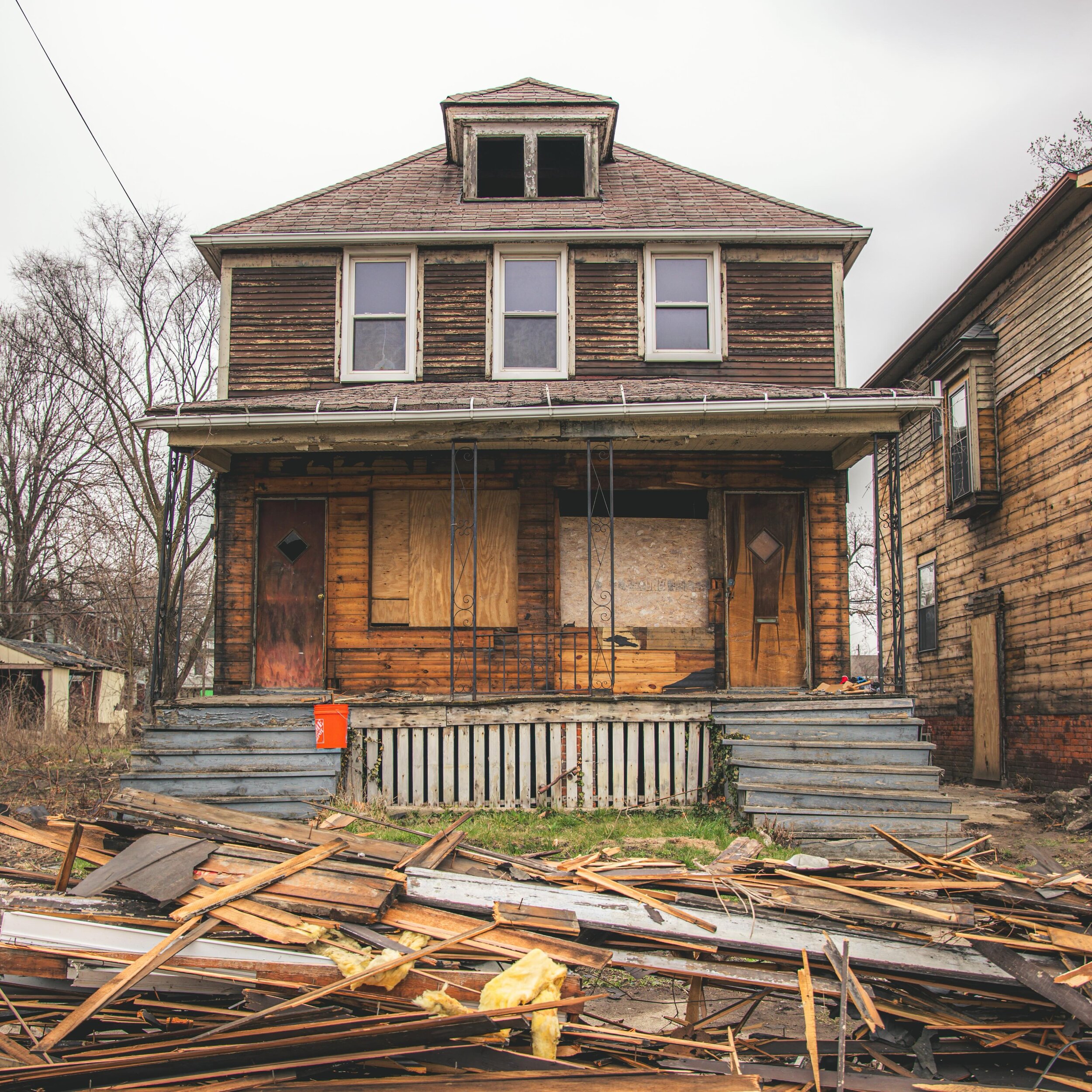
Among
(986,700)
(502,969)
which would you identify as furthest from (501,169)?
(502,969)

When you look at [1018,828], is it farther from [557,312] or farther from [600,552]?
[557,312]

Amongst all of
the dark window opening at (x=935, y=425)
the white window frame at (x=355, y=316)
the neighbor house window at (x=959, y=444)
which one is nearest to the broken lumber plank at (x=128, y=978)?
the white window frame at (x=355, y=316)

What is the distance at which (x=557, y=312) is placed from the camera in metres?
12.9

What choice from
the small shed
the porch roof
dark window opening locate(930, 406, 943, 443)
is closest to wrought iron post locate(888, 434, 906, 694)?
the porch roof

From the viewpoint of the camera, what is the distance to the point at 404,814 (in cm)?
958

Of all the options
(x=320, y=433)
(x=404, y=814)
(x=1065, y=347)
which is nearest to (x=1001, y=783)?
(x=1065, y=347)

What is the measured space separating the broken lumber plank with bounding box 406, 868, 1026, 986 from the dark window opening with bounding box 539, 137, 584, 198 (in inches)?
490

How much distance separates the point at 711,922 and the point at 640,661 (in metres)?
7.63

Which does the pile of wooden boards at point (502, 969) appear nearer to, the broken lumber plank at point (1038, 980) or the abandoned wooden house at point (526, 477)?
the broken lumber plank at point (1038, 980)

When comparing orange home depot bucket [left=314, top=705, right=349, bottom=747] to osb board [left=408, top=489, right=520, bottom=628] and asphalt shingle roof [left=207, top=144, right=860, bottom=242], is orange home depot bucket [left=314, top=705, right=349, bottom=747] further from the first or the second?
asphalt shingle roof [left=207, top=144, right=860, bottom=242]

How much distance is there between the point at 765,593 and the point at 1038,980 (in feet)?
27.1

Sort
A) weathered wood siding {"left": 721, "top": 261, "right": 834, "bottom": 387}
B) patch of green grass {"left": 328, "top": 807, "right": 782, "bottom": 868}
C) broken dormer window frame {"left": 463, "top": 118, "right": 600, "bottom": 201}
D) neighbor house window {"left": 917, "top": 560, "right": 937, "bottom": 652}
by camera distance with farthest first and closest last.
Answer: neighbor house window {"left": 917, "top": 560, "right": 937, "bottom": 652}, broken dormer window frame {"left": 463, "top": 118, "right": 600, "bottom": 201}, weathered wood siding {"left": 721, "top": 261, "right": 834, "bottom": 387}, patch of green grass {"left": 328, "top": 807, "right": 782, "bottom": 868}

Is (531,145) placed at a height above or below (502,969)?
above

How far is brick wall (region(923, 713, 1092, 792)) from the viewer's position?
12.2 m
